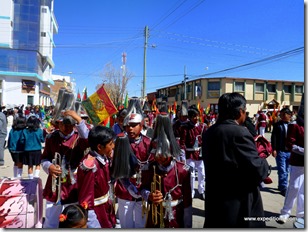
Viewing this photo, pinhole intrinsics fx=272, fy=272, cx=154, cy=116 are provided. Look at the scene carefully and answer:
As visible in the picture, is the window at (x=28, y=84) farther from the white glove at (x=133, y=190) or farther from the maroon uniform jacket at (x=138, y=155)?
the white glove at (x=133, y=190)

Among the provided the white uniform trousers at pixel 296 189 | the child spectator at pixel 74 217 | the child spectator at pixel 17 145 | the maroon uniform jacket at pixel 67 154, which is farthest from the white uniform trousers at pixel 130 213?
the child spectator at pixel 17 145

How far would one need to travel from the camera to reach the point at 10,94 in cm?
Answer: 3869

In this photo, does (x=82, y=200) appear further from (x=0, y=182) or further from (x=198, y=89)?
(x=198, y=89)

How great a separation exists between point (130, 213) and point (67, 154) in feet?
3.41

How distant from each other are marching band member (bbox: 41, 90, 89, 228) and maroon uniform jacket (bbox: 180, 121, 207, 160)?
292 cm

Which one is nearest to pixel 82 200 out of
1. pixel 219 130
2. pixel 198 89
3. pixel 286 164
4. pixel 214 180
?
pixel 214 180

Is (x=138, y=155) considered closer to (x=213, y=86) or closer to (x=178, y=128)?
(x=178, y=128)

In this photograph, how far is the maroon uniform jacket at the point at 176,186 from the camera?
2.70 m

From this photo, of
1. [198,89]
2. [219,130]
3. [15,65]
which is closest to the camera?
[219,130]

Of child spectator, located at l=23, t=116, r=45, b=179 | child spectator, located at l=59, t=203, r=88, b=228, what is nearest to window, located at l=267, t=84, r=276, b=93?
child spectator, located at l=23, t=116, r=45, b=179

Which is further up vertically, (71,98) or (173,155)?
(71,98)

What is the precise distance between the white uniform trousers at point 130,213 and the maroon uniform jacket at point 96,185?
1.45 feet

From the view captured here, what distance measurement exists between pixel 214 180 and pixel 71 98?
200cm

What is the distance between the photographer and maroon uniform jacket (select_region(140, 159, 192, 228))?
2699mm
